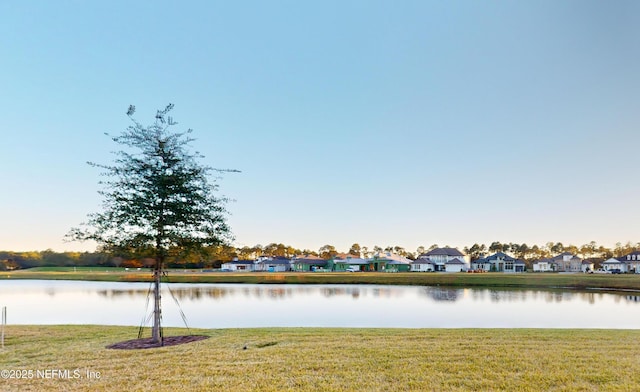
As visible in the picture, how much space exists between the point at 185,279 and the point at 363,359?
148ft

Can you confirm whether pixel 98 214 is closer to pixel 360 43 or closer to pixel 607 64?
pixel 360 43

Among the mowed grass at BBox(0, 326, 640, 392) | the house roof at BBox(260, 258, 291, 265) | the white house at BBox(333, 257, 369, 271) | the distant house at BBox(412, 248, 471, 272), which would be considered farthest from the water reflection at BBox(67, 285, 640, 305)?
the house roof at BBox(260, 258, 291, 265)

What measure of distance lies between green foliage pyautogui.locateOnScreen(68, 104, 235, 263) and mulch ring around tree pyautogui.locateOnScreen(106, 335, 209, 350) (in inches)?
82.3

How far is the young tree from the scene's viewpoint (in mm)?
10500

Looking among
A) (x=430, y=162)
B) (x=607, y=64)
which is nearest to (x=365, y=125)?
(x=430, y=162)

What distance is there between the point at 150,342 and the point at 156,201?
3503 millimetres

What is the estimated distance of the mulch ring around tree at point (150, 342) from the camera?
30.8 feet

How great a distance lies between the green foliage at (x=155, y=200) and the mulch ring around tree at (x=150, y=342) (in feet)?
6.86

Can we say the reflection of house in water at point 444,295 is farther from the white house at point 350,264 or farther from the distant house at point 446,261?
the white house at point 350,264

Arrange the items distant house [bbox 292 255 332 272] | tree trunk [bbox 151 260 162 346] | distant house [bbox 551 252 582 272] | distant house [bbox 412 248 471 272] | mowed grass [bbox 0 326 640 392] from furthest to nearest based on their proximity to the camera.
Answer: distant house [bbox 292 255 332 272] < distant house [bbox 551 252 582 272] < distant house [bbox 412 248 471 272] < tree trunk [bbox 151 260 162 346] < mowed grass [bbox 0 326 640 392]

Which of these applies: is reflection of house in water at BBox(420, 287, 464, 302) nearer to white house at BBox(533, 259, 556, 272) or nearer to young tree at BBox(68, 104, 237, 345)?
young tree at BBox(68, 104, 237, 345)

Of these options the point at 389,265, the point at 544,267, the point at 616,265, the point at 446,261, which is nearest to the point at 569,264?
the point at 544,267

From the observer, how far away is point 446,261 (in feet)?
250

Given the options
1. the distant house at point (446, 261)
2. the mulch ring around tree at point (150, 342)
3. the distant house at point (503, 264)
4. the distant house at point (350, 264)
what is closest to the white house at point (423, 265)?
the distant house at point (446, 261)
